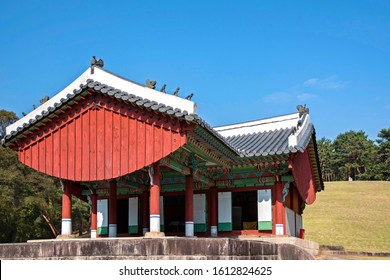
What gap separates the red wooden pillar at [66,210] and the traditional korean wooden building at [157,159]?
1.3 inches

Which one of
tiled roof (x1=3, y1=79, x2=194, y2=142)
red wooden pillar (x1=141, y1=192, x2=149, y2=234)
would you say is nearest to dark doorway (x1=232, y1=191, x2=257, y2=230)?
red wooden pillar (x1=141, y1=192, x2=149, y2=234)

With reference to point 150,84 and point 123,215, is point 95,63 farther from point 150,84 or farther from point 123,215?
point 123,215

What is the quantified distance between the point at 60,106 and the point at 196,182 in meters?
7.73

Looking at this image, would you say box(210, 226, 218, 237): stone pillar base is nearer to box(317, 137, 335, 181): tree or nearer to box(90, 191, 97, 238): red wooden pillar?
box(90, 191, 97, 238): red wooden pillar

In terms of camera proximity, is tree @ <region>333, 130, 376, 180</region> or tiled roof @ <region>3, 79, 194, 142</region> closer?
tiled roof @ <region>3, 79, 194, 142</region>

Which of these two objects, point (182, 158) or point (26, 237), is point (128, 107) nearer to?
point (182, 158)

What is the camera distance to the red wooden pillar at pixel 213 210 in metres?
20.4

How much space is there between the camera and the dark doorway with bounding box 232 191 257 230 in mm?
20264

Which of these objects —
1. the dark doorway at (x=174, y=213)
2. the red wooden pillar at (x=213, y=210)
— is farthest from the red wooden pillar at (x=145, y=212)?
the red wooden pillar at (x=213, y=210)

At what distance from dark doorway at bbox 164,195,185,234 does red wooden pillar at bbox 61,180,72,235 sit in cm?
604

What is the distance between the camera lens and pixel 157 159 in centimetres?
1384

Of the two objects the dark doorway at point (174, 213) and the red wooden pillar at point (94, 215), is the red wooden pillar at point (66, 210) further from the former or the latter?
the dark doorway at point (174, 213)

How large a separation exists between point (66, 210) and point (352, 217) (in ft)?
143

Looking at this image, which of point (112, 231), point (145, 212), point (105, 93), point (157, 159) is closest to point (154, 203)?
point (157, 159)
